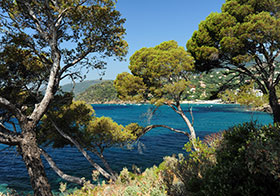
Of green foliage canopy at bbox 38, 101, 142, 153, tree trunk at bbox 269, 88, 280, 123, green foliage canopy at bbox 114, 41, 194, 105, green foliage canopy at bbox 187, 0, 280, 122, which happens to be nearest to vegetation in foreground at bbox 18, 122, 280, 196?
tree trunk at bbox 269, 88, 280, 123

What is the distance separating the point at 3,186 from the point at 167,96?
16.7 metres

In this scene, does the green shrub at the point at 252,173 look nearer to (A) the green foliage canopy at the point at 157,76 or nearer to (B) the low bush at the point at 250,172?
(B) the low bush at the point at 250,172

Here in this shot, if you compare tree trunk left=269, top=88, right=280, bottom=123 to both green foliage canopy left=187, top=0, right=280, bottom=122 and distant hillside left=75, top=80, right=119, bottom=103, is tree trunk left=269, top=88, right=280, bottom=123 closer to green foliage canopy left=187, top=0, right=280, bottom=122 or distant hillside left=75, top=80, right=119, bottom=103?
green foliage canopy left=187, top=0, right=280, bottom=122

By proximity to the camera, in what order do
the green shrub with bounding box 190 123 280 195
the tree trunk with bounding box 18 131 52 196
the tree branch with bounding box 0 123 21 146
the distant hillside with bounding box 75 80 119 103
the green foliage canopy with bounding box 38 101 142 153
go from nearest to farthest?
the green shrub with bounding box 190 123 280 195, the tree branch with bounding box 0 123 21 146, the tree trunk with bounding box 18 131 52 196, the green foliage canopy with bounding box 38 101 142 153, the distant hillside with bounding box 75 80 119 103

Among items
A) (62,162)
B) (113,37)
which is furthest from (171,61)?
(62,162)

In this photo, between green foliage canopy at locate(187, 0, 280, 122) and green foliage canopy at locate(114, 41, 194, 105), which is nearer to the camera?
green foliage canopy at locate(187, 0, 280, 122)

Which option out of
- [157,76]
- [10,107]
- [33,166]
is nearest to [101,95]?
[157,76]

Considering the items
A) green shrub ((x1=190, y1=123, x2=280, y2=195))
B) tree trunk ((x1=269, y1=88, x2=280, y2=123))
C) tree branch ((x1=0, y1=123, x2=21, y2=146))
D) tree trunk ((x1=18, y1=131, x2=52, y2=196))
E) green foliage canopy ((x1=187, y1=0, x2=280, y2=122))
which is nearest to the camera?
green shrub ((x1=190, y1=123, x2=280, y2=195))

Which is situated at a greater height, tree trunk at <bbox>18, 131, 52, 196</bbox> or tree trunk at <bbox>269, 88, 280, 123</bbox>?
tree trunk at <bbox>269, 88, 280, 123</bbox>

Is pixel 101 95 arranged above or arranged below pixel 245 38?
above

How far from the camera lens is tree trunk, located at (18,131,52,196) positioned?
218 inches

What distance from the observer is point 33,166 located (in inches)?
220

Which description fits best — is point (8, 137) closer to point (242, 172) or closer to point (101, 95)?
point (242, 172)

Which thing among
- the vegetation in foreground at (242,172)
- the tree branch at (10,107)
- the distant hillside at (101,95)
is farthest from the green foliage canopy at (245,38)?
the distant hillside at (101,95)
